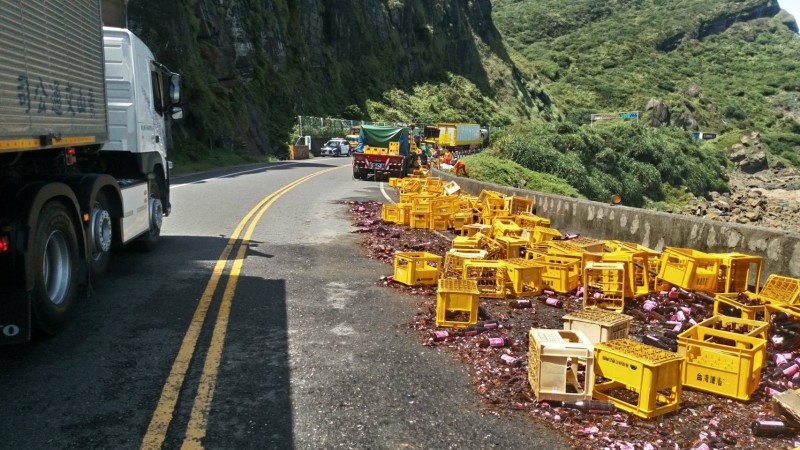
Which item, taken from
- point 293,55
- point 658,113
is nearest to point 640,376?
point 293,55

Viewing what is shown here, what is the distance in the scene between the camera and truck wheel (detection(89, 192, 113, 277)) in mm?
7293

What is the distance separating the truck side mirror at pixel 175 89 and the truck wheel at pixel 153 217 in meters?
1.40

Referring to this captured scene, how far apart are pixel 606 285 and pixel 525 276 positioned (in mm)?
984

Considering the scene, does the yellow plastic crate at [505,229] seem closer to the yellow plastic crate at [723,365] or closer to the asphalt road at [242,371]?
the asphalt road at [242,371]

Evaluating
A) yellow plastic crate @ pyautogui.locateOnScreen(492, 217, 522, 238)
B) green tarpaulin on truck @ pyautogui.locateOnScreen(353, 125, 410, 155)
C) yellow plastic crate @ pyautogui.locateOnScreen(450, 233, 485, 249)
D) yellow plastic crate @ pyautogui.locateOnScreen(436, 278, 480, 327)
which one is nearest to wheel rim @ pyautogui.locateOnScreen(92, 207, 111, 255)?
yellow plastic crate @ pyautogui.locateOnScreen(436, 278, 480, 327)

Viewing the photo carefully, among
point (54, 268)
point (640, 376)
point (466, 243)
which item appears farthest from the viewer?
point (466, 243)

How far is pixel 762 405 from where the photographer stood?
15.6ft

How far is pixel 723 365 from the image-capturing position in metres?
4.88

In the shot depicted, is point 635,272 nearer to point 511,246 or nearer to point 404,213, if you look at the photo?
point 511,246

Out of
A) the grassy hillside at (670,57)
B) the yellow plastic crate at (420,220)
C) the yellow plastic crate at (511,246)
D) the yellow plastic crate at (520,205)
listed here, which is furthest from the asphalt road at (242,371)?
the grassy hillside at (670,57)

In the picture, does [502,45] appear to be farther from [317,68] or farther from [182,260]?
[182,260]

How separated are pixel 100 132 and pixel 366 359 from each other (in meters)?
4.55

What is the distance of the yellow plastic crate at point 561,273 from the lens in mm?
8016

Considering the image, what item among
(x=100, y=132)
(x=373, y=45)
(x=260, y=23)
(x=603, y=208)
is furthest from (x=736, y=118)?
(x=100, y=132)
